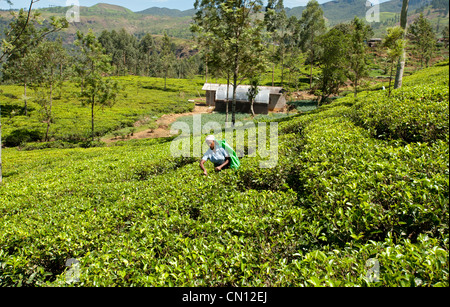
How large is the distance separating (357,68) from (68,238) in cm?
2766

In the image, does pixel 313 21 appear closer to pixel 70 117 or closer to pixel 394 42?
pixel 70 117

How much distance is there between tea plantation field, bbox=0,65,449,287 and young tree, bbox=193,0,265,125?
42.8 ft

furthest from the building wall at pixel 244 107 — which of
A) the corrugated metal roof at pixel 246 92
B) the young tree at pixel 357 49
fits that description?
the young tree at pixel 357 49

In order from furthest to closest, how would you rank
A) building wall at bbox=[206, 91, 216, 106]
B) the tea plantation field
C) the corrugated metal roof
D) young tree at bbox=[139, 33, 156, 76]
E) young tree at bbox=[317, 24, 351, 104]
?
young tree at bbox=[139, 33, 156, 76] < building wall at bbox=[206, 91, 216, 106] < the corrugated metal roof < young tree at bbox=[317, 24, 351, 104] < the tea plantation field

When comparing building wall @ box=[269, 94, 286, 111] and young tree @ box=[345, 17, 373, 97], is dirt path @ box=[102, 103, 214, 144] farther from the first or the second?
young tree @ box=[345, 17, 373, 97]

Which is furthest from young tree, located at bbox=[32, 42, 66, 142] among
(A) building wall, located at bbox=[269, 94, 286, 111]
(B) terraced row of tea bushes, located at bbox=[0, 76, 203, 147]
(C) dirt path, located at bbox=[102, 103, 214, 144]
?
(A) building wall, located at bbox=[269, 94, 286, 111]

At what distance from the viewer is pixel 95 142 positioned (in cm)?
2539

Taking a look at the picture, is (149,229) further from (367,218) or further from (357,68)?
(357,68)

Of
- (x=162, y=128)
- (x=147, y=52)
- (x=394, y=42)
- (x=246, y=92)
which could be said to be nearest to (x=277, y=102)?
(x=246, y=92)

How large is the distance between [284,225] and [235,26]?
57.3 ft

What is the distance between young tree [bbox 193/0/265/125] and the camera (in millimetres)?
17703

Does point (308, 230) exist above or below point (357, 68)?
below

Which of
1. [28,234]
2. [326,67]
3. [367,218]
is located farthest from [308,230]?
[326,67]
